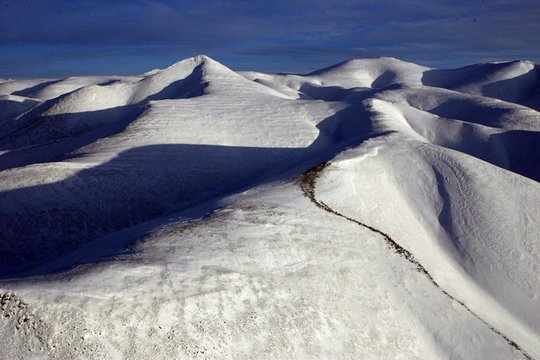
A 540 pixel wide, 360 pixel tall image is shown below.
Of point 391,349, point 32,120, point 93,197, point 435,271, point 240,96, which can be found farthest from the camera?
point 32,120

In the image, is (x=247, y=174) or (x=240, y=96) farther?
(x=240, y=96)

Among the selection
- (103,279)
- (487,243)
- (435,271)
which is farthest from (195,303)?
(487,243)

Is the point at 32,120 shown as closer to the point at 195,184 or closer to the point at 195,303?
the point at 195,184

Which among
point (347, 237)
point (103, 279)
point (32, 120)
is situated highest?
point (103, 279)

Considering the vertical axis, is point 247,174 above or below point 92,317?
below

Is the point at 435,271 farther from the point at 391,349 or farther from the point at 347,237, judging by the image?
the point at 391,349

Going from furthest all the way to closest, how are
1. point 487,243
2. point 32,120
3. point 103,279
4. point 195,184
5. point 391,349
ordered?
point 32,120, point 195,184, point 487,243, point 391,349, point 103,279

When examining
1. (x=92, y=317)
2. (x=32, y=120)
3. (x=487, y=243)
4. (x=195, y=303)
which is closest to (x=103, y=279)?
(x=92, y=317)
